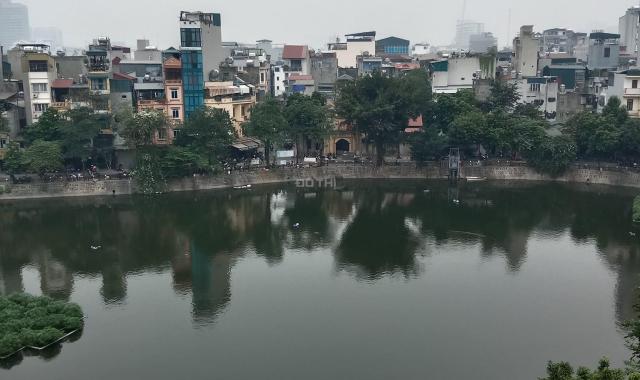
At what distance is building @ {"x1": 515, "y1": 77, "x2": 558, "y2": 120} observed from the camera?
45625 millimetres

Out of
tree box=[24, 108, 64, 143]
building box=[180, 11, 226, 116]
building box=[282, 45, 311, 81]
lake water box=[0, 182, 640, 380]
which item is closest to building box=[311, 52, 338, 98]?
building box=[282, 45, 311, 81]

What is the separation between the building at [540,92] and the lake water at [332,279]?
30.5 feet

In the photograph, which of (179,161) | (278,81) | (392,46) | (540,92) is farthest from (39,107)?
(392,46)

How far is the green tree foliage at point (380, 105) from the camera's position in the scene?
3972 centimetres

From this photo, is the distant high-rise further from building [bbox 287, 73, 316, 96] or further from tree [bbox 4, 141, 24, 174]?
tree [bbox 4, 141, 24, 174]

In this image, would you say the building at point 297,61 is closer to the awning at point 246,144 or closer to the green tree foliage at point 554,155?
the awning at point 246,144

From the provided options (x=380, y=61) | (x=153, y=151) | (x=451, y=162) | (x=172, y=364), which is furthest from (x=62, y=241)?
(x=380, y=61)

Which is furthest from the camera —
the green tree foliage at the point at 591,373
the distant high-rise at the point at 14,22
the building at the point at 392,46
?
the distant high-rise at the point at 14,22

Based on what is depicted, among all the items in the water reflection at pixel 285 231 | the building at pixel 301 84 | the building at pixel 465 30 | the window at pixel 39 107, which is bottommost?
the water reflection at pixel 285 231

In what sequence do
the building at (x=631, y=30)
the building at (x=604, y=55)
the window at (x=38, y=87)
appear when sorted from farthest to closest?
A: the building at (x=631, y=30) < the building at (x=604, y=55) < the window at (x=38, y=87)

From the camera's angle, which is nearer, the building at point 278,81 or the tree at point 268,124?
the tree at point 268,124

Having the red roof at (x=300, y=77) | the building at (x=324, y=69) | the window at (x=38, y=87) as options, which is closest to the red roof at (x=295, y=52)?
the building at (x=324, y=69)

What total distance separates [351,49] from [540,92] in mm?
26480

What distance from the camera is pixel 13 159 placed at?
36062 mm
